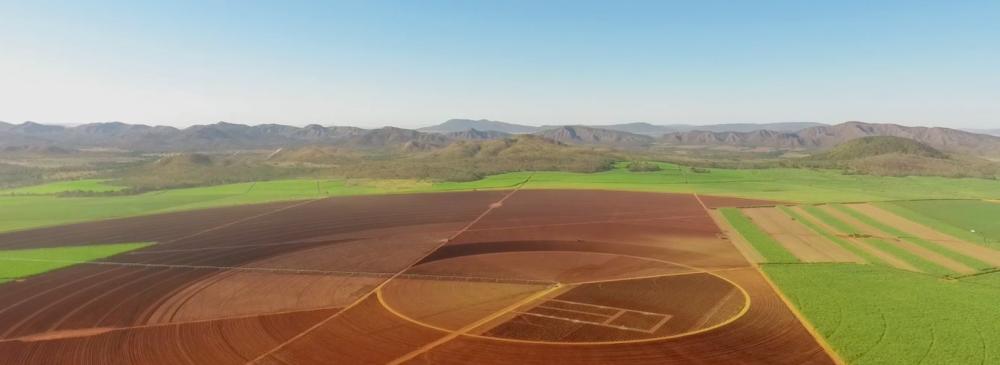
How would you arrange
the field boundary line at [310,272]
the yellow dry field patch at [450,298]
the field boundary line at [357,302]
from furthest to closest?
the field boundary line at [310,272]
the yellow dry field patch at [450,298]
the field boundary line at [357,302]

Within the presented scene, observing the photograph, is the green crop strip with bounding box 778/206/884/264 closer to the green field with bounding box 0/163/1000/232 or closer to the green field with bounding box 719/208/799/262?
the green field with bounding box 719/208/799/262

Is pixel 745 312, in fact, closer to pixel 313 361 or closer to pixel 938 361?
pixel 938 361

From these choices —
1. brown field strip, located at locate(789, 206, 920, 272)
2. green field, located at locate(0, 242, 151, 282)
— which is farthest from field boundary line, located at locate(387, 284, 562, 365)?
green field, located at locate(0, 242, 151, 282)

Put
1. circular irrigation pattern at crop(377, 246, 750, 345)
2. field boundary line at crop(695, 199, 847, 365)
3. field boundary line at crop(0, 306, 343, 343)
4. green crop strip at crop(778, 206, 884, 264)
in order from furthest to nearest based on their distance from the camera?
green crop strip at crop(778, 206, 884, 264), field boundary line at crop(0, 306, 343, 343), circular irrigation pattern at crop(377, 246, 750, 345), field boundary line at crop(695, 199, 847, 365)

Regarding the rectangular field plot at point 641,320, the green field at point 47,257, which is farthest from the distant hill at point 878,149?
the green field at point 47,257

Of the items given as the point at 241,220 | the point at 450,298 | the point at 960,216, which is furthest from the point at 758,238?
the point at 241,220

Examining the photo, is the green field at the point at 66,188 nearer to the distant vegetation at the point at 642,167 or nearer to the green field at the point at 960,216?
the distant vegetation at the point at 642,167

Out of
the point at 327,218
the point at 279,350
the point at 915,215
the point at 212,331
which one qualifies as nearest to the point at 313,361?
the point at 279,350
